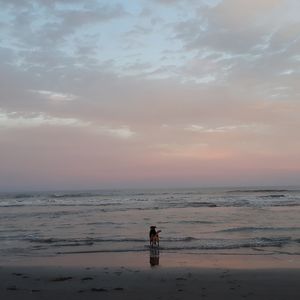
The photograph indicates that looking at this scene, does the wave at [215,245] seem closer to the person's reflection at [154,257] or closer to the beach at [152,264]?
the beach at [152,264]

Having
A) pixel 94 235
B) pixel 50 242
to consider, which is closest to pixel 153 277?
pixel 50 242

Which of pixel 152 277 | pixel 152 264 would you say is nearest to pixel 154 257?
pixel 152 264

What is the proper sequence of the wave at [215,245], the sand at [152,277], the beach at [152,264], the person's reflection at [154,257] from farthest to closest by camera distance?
the wave at [215,245]
the person's reflection at [154,257]
the beach at [152,264]
the sand at [152,277]

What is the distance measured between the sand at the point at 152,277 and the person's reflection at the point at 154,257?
155 mm

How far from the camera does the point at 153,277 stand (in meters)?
10.9

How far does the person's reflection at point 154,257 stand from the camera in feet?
42.7

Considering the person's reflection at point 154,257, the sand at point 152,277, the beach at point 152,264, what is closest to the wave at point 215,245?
the beach at point 152,264

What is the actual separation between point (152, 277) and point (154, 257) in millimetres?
3258

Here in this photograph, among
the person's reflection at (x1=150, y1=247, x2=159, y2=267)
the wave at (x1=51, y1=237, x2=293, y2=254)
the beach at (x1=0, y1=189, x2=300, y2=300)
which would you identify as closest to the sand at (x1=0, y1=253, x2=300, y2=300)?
the beach at (x1=0, y1=189, x2=300, y2=300)

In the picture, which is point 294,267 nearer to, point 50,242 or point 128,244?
point 128,244

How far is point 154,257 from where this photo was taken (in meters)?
14.2

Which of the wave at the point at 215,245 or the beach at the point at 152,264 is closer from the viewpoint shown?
the beach at the point at 152,264

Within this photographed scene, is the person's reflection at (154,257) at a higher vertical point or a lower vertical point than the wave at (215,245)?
lower

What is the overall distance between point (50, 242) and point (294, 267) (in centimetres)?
1043
